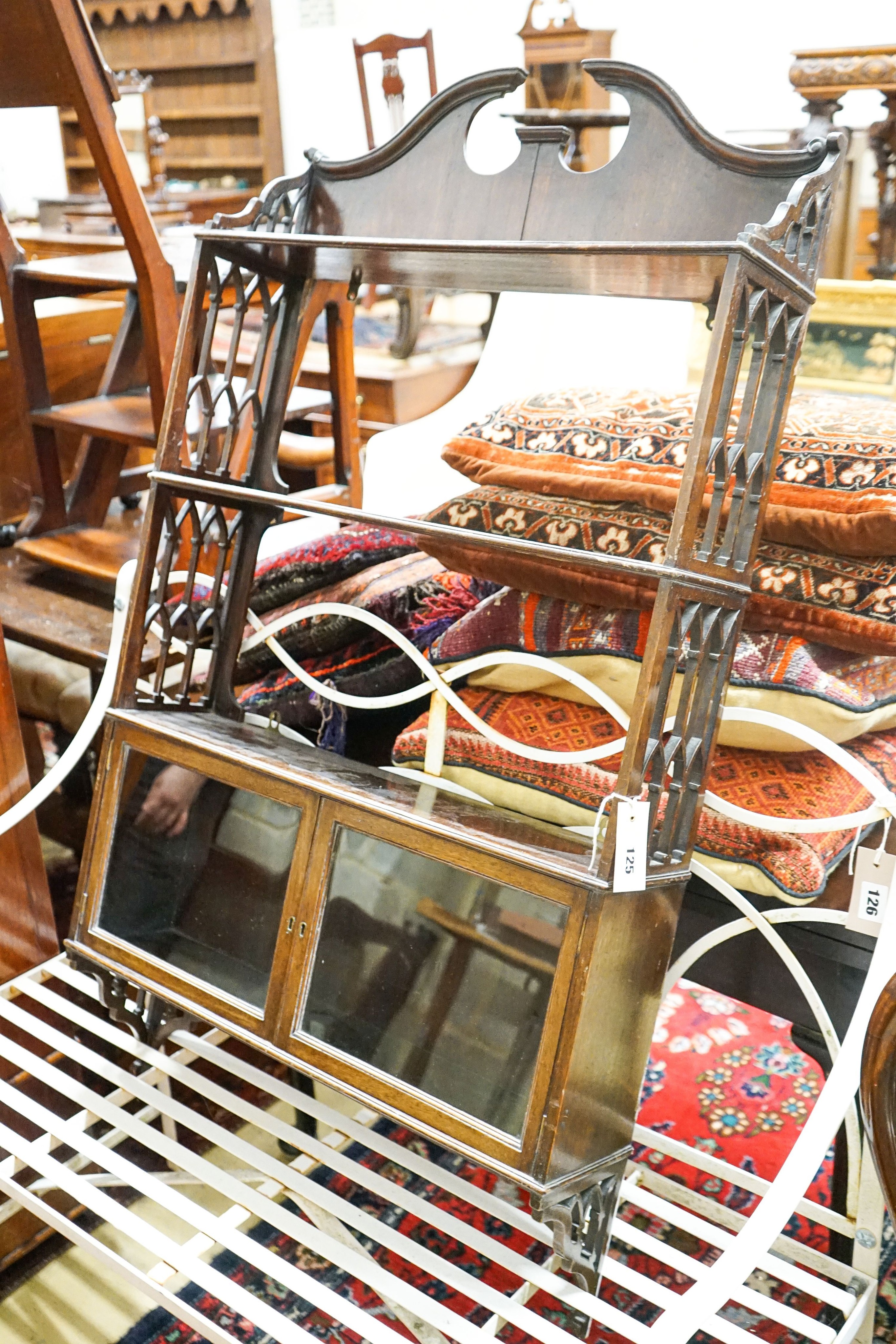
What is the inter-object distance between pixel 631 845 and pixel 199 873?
0.54 metres

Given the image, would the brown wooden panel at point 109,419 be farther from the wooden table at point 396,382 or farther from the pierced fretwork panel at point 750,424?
the wooden table at point 396,382

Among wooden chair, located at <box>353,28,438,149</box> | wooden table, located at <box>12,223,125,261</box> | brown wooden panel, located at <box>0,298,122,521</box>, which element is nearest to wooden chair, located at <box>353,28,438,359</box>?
wooden chair, located at <box>353,28,438,149</box>

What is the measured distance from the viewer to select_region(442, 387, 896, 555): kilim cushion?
1.18m

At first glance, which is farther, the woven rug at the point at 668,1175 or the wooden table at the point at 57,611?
the wooden table at the point at 57,611

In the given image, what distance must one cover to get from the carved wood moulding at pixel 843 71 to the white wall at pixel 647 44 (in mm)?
1072

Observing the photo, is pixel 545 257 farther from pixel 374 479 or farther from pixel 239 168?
pixel 239 168

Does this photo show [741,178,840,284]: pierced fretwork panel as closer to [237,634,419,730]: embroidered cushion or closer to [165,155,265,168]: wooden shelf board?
[237,634,419,730]: embroidered cushion

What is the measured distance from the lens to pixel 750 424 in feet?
3.38

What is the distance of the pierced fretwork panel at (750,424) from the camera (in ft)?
3.23

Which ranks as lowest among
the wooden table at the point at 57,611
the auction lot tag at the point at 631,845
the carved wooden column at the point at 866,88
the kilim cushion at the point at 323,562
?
the wooden table at the point at 57,611

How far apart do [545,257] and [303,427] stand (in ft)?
7.29

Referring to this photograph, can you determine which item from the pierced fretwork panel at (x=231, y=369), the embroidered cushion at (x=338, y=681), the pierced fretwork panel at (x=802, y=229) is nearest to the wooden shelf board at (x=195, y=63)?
the pierced fretwork panel at (x=231, y=369)

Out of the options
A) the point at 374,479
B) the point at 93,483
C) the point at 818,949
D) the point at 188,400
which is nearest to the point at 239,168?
the point at 374,479

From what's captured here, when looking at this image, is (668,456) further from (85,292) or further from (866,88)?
(866,88)
